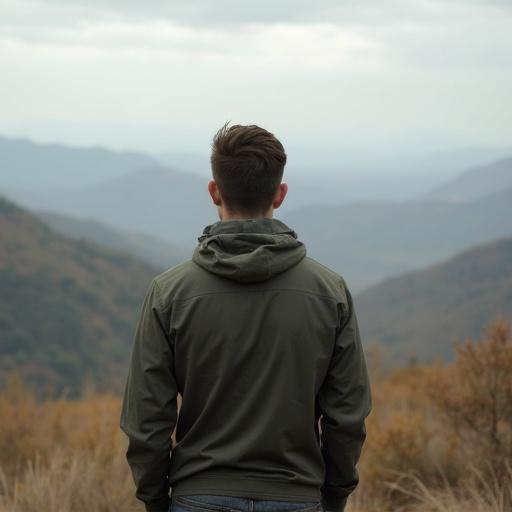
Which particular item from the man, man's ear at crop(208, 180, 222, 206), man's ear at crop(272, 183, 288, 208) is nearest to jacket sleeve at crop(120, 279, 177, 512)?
the man

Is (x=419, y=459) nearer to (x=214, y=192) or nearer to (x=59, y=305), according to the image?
(x=214, y=192)

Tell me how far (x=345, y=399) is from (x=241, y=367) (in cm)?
35

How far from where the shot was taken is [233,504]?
7.85 feet

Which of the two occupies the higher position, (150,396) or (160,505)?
(150,396)

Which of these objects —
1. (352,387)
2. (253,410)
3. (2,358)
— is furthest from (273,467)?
(2,358)

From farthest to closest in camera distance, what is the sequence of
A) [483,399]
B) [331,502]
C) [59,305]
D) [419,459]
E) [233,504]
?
[59,305], [419,459], [483,399], [331,502], [233,504]

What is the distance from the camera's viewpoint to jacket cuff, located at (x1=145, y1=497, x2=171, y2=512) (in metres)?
2.62

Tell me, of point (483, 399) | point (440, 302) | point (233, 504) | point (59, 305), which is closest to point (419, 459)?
point (483, 399)

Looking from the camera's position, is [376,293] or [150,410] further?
[376,293]

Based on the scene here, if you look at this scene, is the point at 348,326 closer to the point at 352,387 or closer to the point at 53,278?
the point at 352,387

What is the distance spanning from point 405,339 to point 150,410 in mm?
74658

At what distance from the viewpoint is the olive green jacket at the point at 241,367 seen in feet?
7.97

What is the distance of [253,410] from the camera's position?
2.45 metres

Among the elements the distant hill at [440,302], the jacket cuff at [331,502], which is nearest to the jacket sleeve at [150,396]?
the jacket cuff at [331,502]
